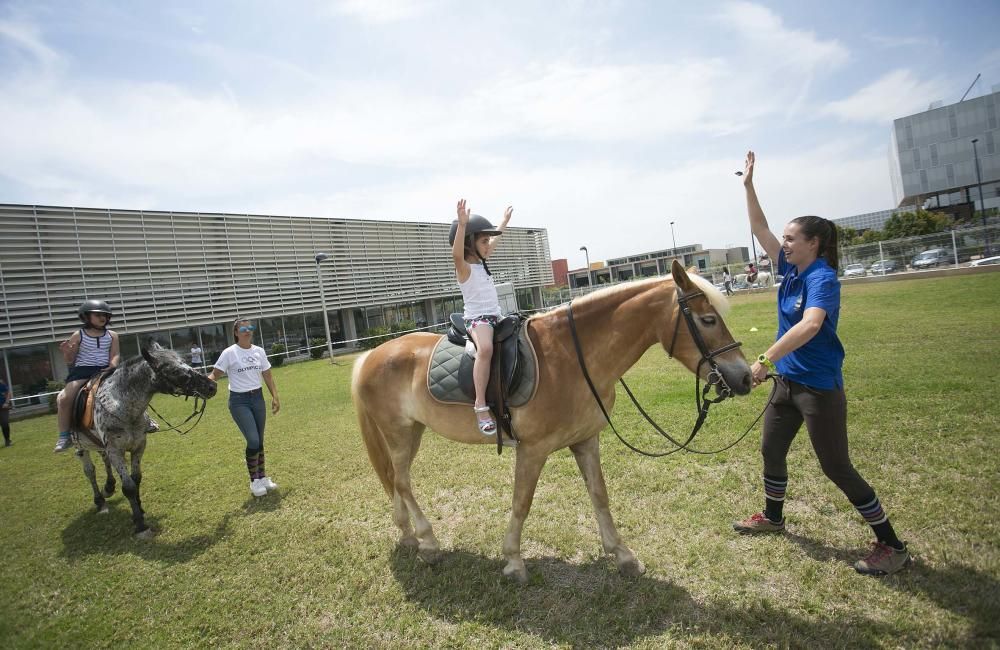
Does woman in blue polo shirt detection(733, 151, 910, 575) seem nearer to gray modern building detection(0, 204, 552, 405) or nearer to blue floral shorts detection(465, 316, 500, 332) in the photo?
blue floral shorts detection(465, 316, 500, 332)

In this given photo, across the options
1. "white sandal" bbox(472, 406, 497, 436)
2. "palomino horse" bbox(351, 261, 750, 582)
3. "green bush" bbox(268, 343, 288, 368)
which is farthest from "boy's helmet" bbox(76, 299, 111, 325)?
"green bush" bbox(268, 343, 288, 368)

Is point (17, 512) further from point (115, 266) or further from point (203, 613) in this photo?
point (115, 266)

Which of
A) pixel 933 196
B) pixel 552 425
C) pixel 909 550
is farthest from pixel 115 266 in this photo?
pixel 933 196

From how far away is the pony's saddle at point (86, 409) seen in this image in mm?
5629

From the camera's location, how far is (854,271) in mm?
27453

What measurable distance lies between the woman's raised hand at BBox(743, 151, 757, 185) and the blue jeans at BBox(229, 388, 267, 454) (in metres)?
6.06

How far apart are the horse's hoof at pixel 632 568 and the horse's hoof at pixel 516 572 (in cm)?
73

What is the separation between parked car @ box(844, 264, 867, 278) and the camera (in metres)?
26.8

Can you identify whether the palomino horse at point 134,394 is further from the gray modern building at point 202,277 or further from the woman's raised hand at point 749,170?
the gray modern building at point 202,277

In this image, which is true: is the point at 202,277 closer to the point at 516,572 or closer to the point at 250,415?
the point at 250,415

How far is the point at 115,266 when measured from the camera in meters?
24.2

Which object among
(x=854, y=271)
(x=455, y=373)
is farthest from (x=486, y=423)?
(x=854, y=271)

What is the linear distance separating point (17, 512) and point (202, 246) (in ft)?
81.2

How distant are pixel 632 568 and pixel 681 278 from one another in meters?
2.19
